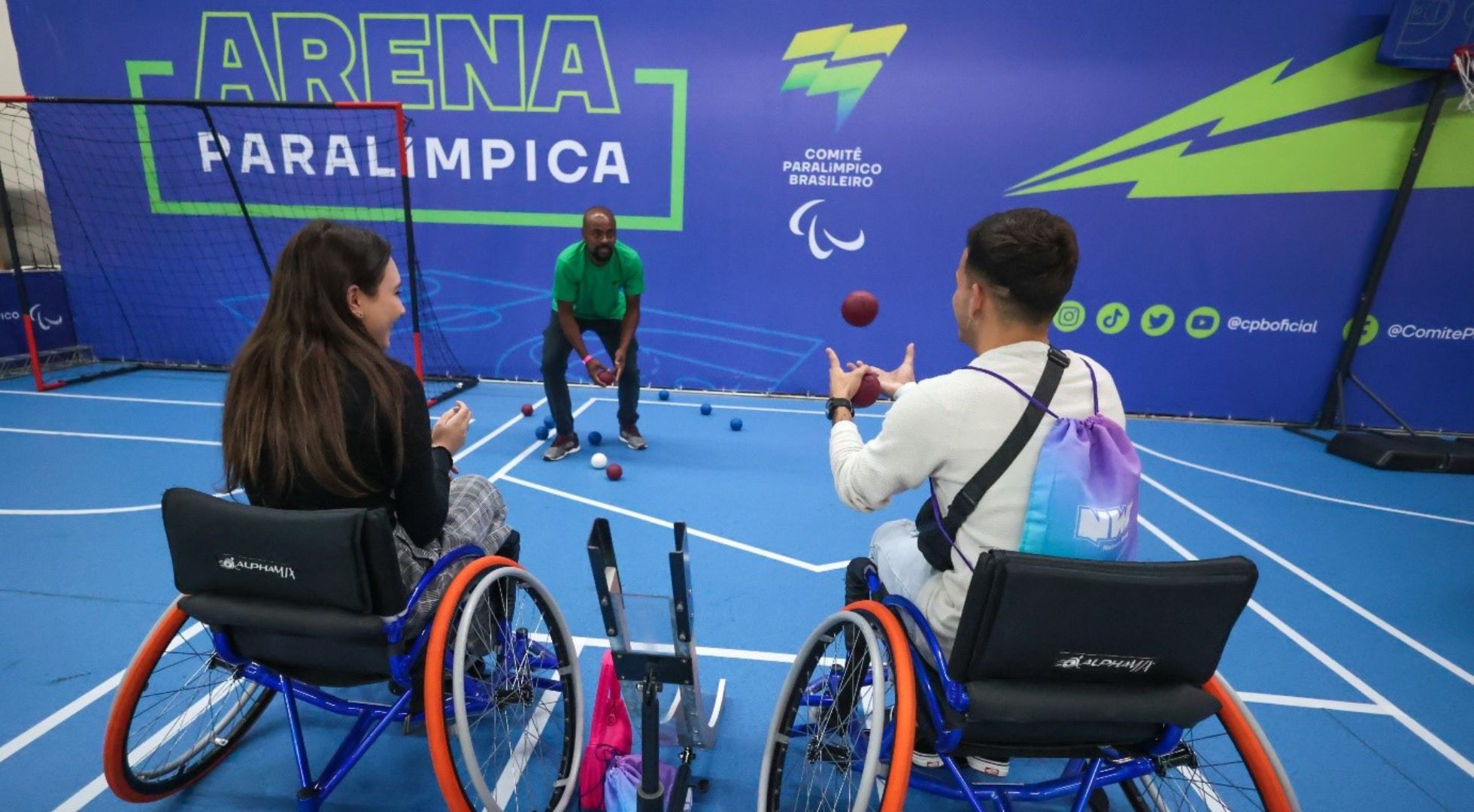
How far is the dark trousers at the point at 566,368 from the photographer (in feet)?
13.3

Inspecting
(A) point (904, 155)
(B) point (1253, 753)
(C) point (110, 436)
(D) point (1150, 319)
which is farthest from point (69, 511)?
(D) point (1150, 319)

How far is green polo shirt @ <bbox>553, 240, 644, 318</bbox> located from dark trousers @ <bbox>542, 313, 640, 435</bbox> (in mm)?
88

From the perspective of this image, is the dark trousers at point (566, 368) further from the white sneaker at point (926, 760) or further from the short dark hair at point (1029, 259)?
the short dark hair at point (1029, 259)

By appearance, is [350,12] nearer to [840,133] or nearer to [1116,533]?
[840,133]

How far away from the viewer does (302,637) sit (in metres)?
1.36

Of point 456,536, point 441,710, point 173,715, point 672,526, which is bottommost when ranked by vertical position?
point 173,715

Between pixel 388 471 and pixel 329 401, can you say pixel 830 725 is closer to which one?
pixel 388 471

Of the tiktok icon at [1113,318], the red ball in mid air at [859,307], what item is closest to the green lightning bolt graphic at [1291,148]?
the tiktok icon at [1113,318]

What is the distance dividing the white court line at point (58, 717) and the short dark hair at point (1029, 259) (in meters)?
2.13

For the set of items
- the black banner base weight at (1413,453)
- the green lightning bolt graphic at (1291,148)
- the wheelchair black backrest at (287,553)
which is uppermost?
the green lightning bolt graphic at (1291,148)

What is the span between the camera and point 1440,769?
1941 millimetres

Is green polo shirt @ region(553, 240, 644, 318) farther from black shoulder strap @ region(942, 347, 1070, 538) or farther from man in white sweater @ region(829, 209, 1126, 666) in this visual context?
black shoulder strap @ region(942, 347, 1070, 538)

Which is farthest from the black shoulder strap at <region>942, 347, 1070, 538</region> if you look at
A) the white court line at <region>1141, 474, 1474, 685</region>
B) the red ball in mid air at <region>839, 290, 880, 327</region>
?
the white court line at <region>1141, 474, 1474, 685</region>

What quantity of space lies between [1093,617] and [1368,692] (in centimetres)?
207
